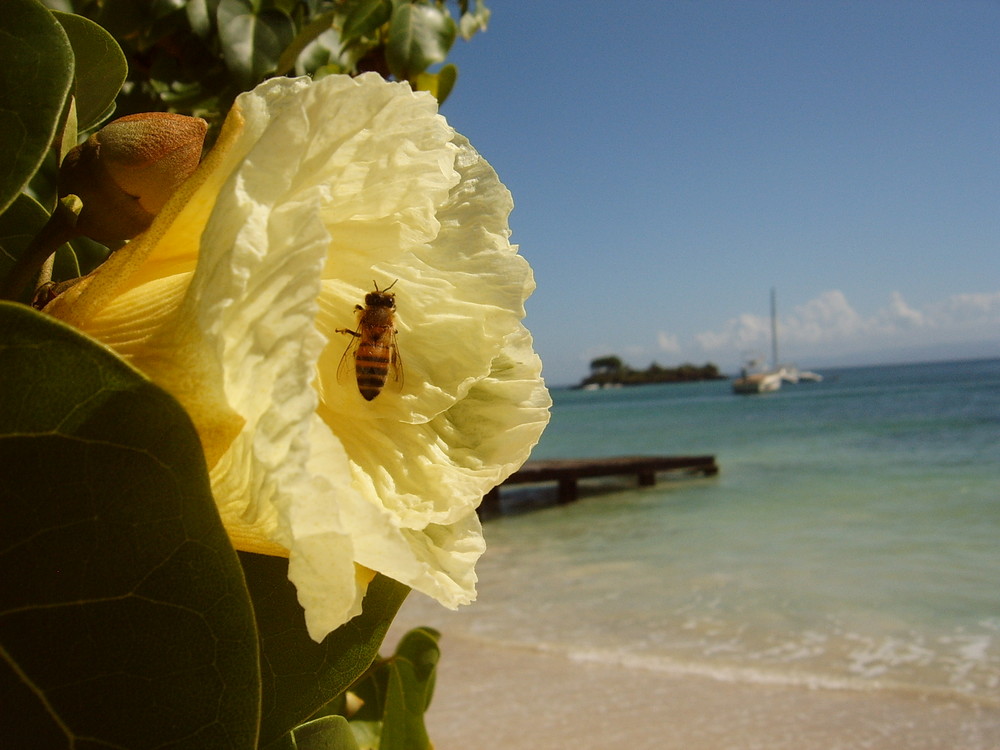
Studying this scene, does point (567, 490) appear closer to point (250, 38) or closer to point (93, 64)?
point (250, 38)

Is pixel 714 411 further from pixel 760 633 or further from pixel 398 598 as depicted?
pixel 398 598

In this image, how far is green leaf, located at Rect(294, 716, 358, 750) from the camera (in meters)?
0.49

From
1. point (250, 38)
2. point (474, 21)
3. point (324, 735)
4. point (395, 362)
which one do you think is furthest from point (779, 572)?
point (395, 362)

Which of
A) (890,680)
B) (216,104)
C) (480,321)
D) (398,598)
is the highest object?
(216,104)

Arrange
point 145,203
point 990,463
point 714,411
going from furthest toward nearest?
point 714,411
point 990,463
point 145,203

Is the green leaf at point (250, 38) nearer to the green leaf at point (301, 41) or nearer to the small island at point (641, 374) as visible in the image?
the green leaf at point (301, 41)

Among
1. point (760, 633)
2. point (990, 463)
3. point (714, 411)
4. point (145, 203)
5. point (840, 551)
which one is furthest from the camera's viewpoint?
point (714, 411)

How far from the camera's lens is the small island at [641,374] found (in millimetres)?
66625

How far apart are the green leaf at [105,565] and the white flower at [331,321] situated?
0.02m

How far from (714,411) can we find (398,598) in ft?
121

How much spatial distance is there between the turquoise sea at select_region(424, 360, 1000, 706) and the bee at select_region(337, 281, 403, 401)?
5820mm

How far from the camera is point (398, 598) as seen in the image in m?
0.39

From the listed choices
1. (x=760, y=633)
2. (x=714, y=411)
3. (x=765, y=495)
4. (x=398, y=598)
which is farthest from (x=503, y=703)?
(x=714, y=411)

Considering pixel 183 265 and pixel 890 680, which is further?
pixel 890 680
